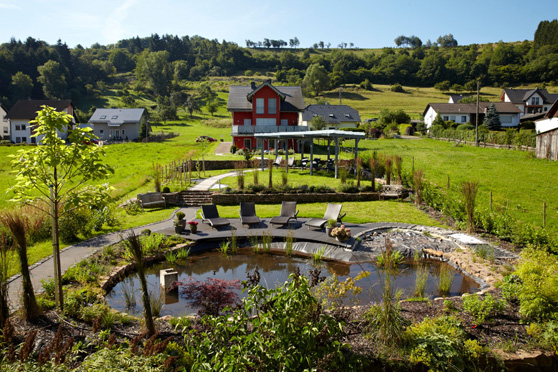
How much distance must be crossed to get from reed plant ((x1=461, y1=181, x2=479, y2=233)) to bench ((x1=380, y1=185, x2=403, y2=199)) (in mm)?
5512

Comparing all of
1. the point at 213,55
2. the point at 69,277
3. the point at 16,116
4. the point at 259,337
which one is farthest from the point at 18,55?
the point at 259,337

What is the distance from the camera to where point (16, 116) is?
2164 inches

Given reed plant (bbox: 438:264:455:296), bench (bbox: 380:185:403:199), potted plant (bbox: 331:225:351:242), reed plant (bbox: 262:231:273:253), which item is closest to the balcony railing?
bench (bbox: 380:185:403:199)

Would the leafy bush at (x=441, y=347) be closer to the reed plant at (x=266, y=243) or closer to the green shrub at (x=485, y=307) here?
the green shrub at (x=485, y=307)

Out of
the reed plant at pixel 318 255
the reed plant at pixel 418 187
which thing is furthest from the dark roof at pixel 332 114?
the reed plant at pixel 318 255

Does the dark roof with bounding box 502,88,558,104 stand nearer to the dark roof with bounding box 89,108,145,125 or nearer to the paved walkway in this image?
the dark roof with bounding box 89,108,145,125

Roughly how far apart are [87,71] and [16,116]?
1934 inches

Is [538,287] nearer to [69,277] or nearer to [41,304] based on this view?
[41,304]

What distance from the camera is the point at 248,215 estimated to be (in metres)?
14.8

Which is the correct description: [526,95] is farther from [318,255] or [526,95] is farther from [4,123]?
[4,123]

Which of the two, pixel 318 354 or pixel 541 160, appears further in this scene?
pixel 541 160

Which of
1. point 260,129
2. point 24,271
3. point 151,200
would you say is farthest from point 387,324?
point 260,129

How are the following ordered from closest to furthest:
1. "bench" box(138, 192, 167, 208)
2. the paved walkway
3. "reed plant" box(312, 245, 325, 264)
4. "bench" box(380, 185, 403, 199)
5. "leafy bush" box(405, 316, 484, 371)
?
"leafy bush" box(405, 316, 484, 371) < the paved walkway < "reed plant" box(312, 245, 325, 264) < "bench" box(138, 192, 167, 208) < "bench" box(380, 185, 403, 199)

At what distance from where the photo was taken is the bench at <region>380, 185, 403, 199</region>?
Answer: 59.8 feet
